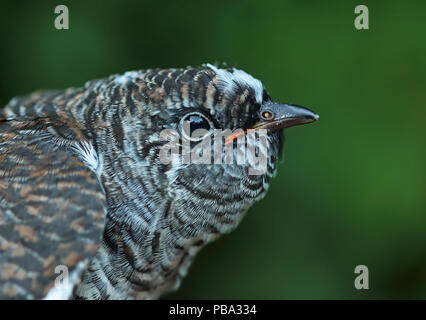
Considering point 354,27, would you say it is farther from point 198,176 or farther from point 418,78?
point 198,176

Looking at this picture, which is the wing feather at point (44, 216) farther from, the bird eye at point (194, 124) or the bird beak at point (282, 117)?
the bird beak at point (282, 117)

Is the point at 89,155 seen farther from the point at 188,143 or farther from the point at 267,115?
the point at 267,115

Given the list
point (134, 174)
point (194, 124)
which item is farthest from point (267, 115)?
point (134, 174)

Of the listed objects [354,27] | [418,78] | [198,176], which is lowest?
[198,176]

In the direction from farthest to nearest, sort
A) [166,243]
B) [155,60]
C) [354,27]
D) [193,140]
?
[155,60], [354,27], [166,243], [193,140]
